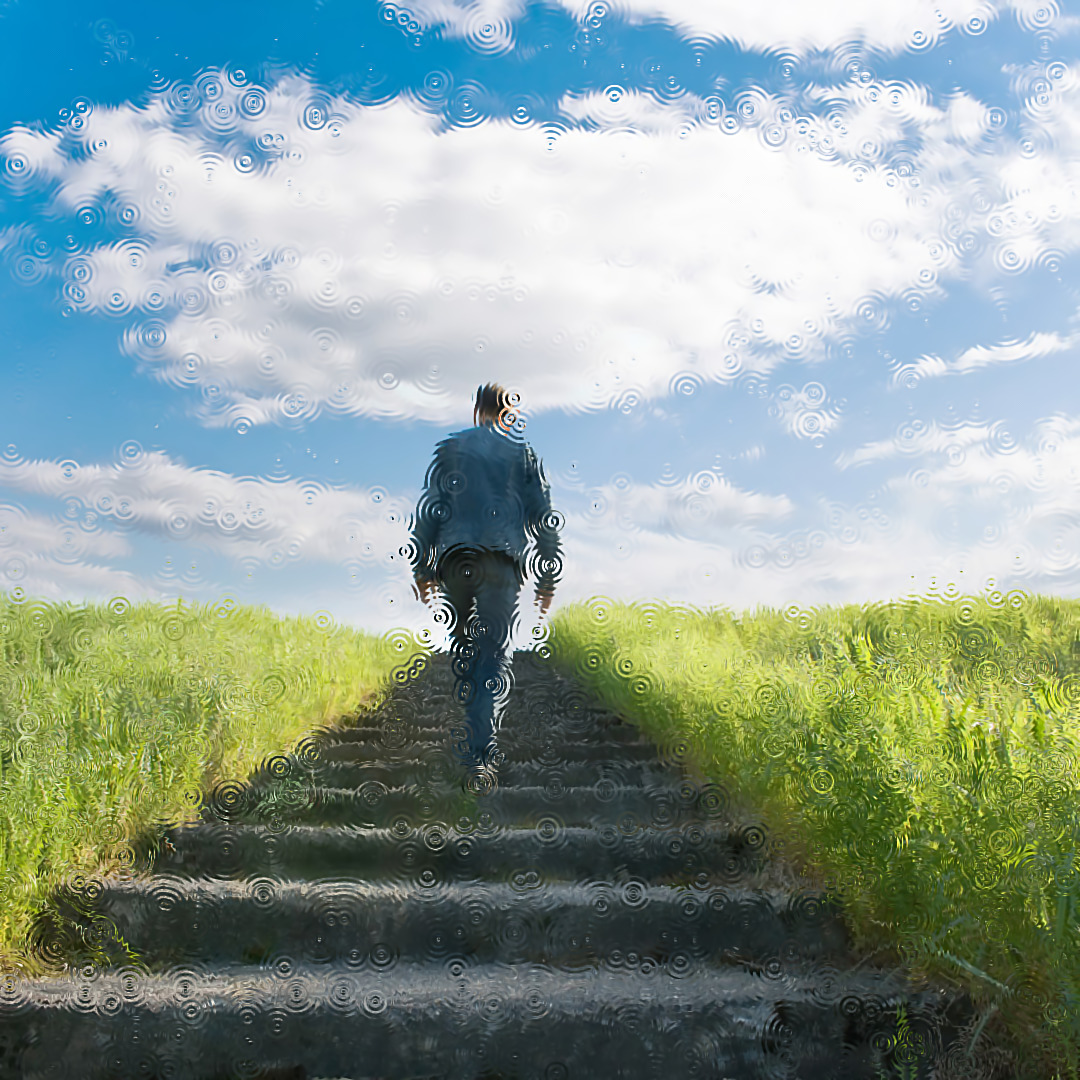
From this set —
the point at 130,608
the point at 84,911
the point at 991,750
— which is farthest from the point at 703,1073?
the point at 130,608

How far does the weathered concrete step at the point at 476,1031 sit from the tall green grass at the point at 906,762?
0.73ft

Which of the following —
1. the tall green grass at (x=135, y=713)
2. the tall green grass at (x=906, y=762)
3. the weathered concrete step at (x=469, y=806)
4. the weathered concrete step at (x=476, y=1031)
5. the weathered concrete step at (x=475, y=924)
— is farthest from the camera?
the weathered concrete step at (x=469, y=806)

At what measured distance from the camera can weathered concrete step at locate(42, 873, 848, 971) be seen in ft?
8.29

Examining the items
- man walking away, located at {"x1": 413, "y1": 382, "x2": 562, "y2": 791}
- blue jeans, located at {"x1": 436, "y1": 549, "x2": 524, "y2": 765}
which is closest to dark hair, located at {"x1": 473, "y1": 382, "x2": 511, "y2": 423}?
man walking away, located at {"x1": 413, "y1": 382, "x2": 562, "y2": 791}

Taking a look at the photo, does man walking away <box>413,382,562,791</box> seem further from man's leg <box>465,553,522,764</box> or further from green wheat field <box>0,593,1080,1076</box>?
green wheat field <box>0,593,1080,1076</box>

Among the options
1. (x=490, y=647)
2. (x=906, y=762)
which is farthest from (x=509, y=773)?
(x=906, y=762)

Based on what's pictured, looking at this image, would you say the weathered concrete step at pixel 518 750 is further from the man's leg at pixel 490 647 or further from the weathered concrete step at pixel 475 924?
the weathered concrete step at pixel 475 924

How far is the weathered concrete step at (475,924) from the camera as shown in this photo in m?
2.53

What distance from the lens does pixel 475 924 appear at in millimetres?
2555

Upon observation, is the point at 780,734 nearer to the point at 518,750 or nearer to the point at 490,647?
the point at 490,647

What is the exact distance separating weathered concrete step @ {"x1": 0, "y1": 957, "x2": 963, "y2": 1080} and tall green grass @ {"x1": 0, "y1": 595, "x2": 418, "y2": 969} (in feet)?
1.54

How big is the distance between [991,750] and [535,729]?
2190 millimetres

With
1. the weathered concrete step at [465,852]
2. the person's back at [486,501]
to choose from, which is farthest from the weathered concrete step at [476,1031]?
the person's back at [486,501]

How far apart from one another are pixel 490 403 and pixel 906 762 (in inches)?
74.1
